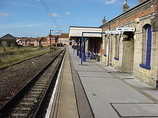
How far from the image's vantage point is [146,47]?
372 inches

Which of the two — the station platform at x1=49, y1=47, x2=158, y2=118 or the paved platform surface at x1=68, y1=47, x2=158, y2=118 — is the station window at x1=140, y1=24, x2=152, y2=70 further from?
the station platform at x1=49, y1=47, x2=158, y2=118

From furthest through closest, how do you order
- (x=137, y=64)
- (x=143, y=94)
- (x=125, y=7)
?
(x=125, y=7) → (x=137, y=64) → (x=143, y=94)

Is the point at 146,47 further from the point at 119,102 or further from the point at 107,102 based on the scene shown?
the point at 107,102

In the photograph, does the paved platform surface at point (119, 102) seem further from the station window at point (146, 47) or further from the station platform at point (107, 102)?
the station window at point (146, 47)

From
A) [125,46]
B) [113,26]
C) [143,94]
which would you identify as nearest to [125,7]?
[113,26]

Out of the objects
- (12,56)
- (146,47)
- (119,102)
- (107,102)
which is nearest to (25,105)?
(107,102)

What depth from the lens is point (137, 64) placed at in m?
10.3

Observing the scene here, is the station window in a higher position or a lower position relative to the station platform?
higher

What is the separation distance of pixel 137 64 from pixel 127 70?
275 centimetres

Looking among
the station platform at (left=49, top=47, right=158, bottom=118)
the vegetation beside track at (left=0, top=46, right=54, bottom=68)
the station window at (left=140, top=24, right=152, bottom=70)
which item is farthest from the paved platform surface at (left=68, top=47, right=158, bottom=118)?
the vegetation beside track at (left=0, top=46, right=54, bottom=68)

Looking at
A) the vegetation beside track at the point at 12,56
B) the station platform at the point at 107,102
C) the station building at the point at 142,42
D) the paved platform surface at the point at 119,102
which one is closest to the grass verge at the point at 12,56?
the vegetation beside track at the point at 12,56

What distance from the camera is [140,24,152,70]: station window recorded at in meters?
9.08

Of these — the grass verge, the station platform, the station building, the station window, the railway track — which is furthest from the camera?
the grass verge

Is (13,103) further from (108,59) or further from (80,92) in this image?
(108,59)
